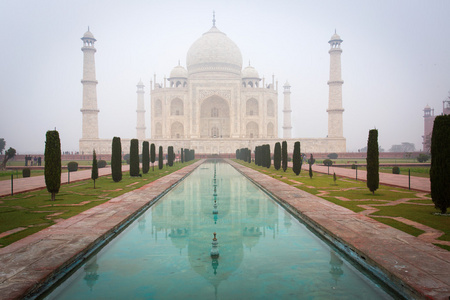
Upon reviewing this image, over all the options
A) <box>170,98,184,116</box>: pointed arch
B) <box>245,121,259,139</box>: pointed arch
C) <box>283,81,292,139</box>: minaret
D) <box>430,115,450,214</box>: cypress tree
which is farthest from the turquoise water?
<box>283,81,292,139</box>: minaret

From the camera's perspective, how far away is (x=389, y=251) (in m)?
3.13

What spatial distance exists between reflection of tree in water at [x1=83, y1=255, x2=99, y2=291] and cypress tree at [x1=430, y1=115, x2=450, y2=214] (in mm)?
4590

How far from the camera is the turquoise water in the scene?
259 centimetres

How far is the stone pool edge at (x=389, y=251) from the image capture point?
2422mm

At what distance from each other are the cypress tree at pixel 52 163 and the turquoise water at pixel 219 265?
2631 millimetres

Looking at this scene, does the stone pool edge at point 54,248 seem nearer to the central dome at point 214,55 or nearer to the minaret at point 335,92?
the minaret at point 335,92

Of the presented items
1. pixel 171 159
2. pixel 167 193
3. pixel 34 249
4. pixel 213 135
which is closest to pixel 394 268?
pixel 34 249

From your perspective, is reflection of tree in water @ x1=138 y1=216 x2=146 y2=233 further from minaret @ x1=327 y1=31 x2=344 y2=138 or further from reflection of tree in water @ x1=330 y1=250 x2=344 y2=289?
minaret @ x1=327 y1=31 x2=344 y2=138

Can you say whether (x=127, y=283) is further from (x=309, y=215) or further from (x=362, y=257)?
(x=309, y=215)

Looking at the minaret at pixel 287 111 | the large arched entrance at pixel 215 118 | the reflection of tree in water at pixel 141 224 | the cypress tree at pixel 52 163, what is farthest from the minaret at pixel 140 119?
the reflection of tree in water at pixel 141 224

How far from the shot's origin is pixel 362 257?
3146mm

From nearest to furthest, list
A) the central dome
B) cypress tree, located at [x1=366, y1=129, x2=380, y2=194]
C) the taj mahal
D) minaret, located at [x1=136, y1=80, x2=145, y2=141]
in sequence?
cypress tree, located at [x1=366, y1=129, x2=380, y2=194] → the taj mahal → the central dome → minaret, located at [x1=136, y1=80, x2=145, y2=141]

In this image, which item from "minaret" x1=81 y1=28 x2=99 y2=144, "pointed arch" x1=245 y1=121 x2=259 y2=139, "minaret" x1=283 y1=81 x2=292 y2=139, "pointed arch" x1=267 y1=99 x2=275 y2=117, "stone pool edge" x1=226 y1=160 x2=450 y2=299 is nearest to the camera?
"stone pool edge" x1=226 y1=160 x2=450 y2=299

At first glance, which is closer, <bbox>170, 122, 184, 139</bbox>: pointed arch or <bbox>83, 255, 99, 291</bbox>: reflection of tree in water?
<bbox>83, 255, 99, 291</bbox>: reflection of tree in water
